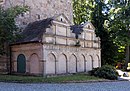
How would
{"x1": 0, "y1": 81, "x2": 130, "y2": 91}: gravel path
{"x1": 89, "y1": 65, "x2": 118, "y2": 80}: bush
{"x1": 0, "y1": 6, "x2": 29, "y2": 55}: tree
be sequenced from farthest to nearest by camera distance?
{"x1": 89, "y1": 65, "x2": 118, "y2": 80}: bush
{"x1": 0, "y1": 6, "x2": 29, "y2": 55}: tree
{"x1": 0, "y1": 81, "x2": 130, "y2": 91}: gravel path

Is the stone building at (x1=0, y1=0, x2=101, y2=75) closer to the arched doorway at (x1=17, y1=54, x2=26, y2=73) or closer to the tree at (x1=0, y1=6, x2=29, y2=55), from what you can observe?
the arched doorway at (x1=17, y1=54, x2=26, y2=73)

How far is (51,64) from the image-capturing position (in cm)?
2509

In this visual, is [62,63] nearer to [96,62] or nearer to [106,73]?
[106,73]

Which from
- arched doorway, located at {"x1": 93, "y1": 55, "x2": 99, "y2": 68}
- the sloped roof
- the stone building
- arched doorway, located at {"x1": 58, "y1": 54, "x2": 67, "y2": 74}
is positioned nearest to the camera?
the stone building

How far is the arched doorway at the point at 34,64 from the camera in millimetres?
24703

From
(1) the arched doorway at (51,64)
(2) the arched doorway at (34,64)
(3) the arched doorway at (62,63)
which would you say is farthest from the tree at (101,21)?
(2) the arched doorway at (34,64)

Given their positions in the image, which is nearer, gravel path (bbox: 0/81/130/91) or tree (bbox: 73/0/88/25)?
gravel path (bbox: 0/81/130/91)

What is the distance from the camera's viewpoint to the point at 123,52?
5150 centimetres

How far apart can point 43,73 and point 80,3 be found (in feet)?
89.2

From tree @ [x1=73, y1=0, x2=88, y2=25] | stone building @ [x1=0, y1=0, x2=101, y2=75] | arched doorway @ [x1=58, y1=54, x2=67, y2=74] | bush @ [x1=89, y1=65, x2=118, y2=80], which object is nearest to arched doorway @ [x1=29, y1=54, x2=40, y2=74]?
stone building @ [x1=0, y1=0, x2=101, y2=75]

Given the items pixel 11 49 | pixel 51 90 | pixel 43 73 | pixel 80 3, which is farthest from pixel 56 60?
pixel 80 3

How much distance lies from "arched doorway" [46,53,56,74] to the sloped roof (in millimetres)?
2183

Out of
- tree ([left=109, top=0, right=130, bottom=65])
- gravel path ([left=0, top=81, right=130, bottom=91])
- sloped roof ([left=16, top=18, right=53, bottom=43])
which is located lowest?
gravel path ([left=0, top=81, right=130, bottom=91])

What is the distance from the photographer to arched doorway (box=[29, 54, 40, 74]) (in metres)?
24.7
